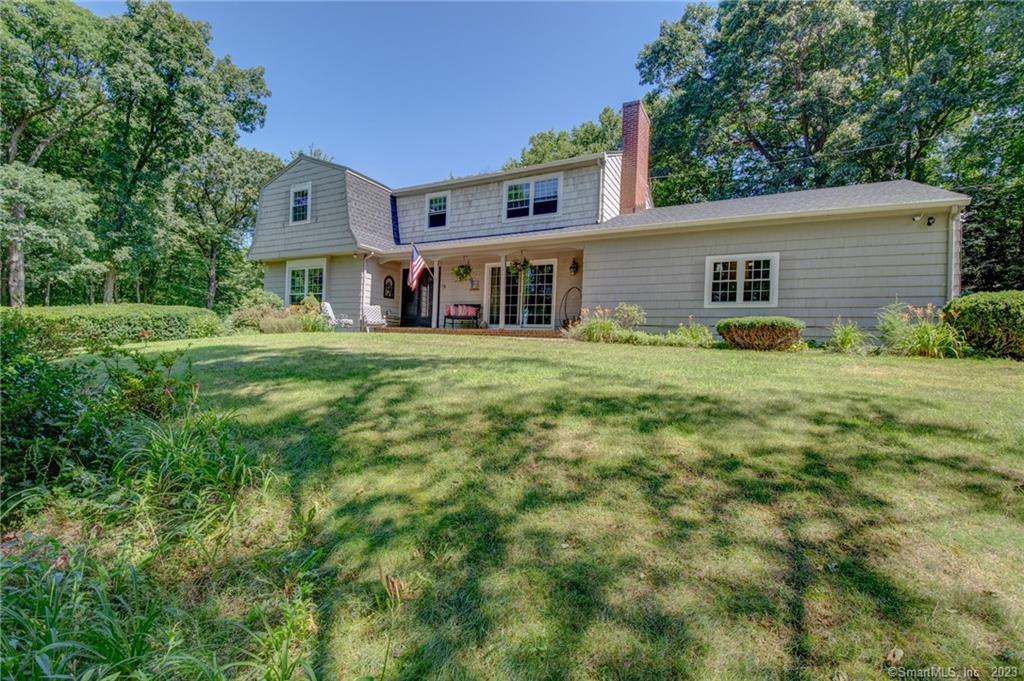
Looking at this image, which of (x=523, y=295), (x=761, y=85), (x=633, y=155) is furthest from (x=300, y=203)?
(x=761, y=85)

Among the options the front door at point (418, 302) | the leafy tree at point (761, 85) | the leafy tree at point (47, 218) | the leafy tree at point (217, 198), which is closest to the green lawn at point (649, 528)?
the front door at point (418, 302)

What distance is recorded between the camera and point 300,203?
15492 mm

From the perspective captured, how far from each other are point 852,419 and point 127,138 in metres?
27.3

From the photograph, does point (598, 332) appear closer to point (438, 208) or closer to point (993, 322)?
point (993, 322)

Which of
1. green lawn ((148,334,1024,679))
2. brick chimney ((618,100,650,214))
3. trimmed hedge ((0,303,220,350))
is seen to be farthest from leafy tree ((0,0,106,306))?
green lawn ((148,334,1024,679))

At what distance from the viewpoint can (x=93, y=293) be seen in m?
27.5

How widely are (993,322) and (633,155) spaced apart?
9220 mm

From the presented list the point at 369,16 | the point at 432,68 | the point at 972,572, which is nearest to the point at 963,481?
the point at 972,572

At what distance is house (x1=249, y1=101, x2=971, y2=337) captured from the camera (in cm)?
907

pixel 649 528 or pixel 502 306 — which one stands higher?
pixel 502 306

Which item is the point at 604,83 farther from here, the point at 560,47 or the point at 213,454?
the point at 213,454

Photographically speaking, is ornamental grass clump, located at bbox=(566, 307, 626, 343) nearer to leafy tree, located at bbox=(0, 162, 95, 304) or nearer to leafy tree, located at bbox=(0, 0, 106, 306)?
leafy tree, located at bbox=(0, 162, 95, 304)

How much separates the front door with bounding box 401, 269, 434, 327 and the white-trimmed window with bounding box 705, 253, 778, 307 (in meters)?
9.08

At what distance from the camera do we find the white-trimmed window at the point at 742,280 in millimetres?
10031
